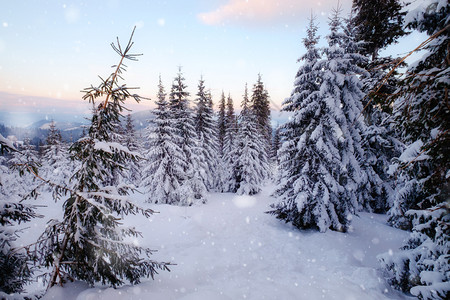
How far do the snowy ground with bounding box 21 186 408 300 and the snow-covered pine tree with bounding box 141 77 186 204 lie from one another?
3.70 m

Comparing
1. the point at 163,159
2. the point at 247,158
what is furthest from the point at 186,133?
the point at 247,158

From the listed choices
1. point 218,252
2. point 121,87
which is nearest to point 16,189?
point 218,252

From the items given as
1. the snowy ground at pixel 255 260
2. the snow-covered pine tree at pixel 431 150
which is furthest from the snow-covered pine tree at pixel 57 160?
the snow-covered pine tree at pixel 431 150

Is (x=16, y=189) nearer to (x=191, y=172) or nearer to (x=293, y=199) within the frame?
(x=191, y=172)

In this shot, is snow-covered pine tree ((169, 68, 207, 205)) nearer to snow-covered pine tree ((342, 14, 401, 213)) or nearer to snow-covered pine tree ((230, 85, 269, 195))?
snow-covered pine tree ((230, 85, 269, 195))

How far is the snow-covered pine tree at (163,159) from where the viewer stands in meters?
18.7

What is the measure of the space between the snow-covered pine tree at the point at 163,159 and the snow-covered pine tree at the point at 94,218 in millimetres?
14269

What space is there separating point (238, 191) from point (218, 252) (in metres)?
15.5

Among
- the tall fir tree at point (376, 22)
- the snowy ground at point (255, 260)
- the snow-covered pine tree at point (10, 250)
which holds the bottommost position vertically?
the snowy ground at point (255, 260)

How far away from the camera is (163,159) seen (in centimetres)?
1878

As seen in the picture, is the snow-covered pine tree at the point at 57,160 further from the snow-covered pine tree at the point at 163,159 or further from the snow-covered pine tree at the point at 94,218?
the snow-covered pine tree at the point at 94,218

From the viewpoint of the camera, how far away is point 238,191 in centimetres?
2486

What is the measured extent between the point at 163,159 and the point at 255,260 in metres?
12.8

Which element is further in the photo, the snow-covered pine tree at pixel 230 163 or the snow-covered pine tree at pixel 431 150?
the snow-covered pine tree at pixel 230 163
